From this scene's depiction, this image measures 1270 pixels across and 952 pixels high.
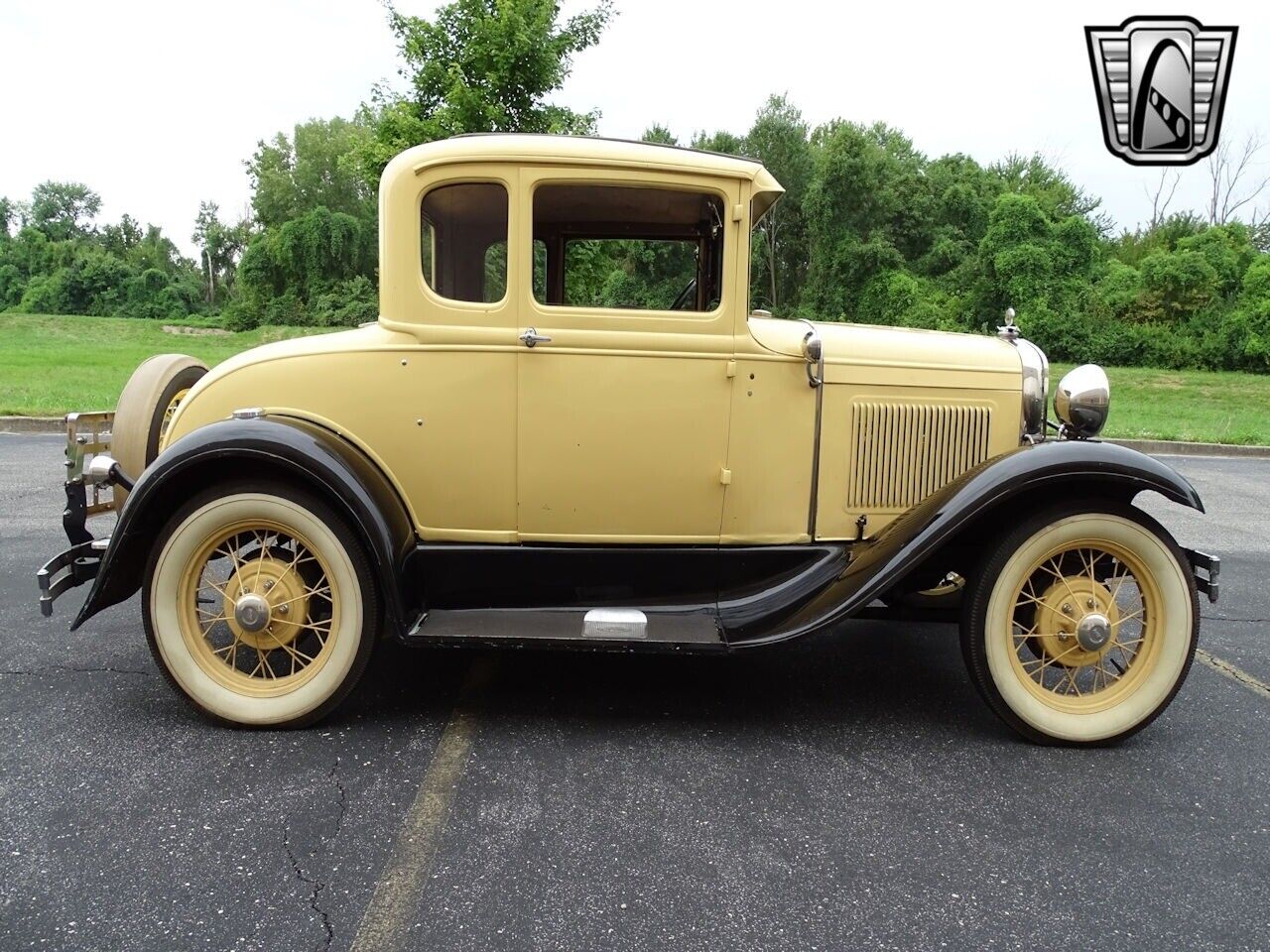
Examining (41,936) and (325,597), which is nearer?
(41,936)

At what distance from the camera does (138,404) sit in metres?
3.40

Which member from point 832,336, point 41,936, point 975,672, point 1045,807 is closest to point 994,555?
point 975,672

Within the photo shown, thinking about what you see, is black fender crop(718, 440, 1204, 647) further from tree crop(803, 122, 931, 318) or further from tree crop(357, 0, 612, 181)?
tree crop(803, 122, 931, 318)

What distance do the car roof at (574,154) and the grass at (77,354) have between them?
10674mm

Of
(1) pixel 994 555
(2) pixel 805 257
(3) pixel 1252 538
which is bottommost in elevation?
(3) pixel 1252 538

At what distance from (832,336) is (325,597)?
88.6 inches

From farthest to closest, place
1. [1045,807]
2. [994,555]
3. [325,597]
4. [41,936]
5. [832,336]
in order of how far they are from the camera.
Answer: [832,336], [325,597], [994,555], [1045,807], [41,936]

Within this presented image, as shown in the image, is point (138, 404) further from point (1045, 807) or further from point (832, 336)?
point (1045, 807)

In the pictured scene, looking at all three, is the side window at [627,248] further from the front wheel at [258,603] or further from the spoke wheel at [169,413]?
the spoke wheel at [169,413]

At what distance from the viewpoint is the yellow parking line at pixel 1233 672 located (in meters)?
3.44

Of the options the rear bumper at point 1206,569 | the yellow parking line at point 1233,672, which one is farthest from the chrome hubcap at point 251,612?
the yellow parking line at point 1233,672

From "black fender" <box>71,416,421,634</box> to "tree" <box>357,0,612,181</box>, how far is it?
7.37m

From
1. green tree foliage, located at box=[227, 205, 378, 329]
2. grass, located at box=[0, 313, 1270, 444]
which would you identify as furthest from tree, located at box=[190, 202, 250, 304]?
grass, located at box=[0, 313, 1270, 444]

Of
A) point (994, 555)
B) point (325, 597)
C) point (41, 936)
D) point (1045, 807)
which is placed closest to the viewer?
point (41, 936)
